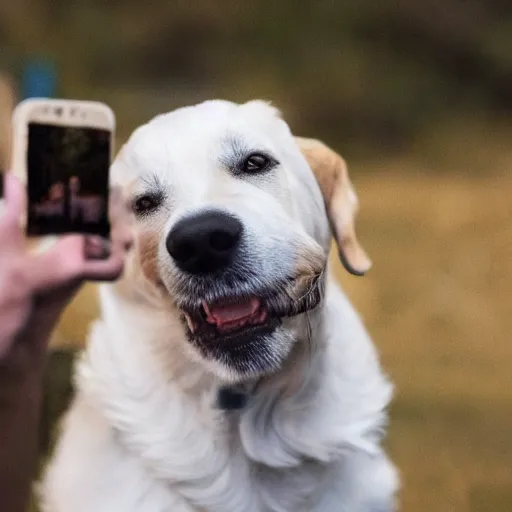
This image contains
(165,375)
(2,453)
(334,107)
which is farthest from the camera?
(334,107)

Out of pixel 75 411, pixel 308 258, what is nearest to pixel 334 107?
pixel 308 258

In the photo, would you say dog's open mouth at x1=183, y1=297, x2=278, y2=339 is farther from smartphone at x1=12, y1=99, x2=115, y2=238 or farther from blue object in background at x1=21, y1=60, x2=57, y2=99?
blue object in background at x1=21, y1=60, x2=57, y2=99

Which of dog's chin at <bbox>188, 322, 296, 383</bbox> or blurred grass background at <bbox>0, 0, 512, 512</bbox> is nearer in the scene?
dog's chin at <bbox>188, 322, 296, 383</bbox>

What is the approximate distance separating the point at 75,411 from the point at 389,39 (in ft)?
2.07

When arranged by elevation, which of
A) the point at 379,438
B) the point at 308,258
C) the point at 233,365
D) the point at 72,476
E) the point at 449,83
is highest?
the point at 449,83

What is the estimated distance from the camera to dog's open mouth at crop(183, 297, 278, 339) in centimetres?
74

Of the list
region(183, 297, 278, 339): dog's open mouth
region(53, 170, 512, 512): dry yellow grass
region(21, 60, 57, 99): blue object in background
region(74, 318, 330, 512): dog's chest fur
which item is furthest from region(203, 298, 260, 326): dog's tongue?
region(21, 60, 57, 99): blue object in background

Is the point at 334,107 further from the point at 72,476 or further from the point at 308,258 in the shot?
the point at 72,476

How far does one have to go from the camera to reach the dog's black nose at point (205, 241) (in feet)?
2.25

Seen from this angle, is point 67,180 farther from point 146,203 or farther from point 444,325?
point 444,325

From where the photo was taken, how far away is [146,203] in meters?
0.76

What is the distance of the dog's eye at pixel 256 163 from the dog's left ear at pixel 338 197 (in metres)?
0.08

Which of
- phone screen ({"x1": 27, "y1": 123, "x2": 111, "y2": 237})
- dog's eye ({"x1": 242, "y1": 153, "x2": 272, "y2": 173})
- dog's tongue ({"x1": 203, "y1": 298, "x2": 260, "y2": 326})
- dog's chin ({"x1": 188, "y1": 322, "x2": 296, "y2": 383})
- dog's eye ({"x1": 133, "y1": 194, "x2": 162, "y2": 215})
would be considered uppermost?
dog's eye ({"x1": 242, "y1": 153, "x2": 272, "y2": 173})

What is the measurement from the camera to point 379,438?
0.90 m
